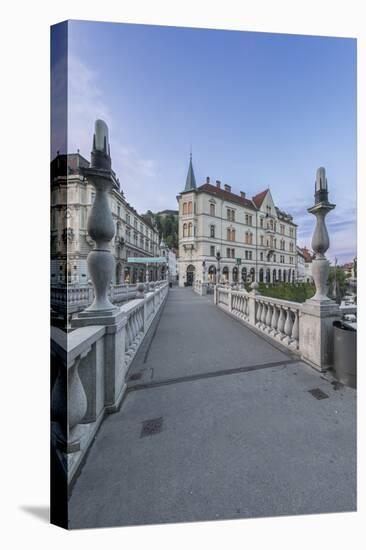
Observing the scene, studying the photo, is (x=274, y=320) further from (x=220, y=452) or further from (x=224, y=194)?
(x=224, y=194)

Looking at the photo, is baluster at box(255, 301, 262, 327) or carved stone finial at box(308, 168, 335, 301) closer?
carved stone finial at box(308, 168, 335, 301)

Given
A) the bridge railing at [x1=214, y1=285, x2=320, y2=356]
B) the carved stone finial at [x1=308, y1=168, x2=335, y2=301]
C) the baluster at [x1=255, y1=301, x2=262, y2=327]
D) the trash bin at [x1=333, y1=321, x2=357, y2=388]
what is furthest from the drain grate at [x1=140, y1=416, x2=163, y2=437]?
the baluster at [x1=255, y1=301, x2=262, y2=327]

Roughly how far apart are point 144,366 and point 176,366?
47 cm

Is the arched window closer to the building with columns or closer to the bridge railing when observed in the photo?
the building with columns

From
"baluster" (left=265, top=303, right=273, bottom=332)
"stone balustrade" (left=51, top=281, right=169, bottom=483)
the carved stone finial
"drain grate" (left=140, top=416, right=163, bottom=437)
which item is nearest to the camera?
"stone balustrade" (left=51, top=281, right=169, bottom=483)

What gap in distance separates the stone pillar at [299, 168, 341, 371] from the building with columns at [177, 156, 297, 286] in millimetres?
18420

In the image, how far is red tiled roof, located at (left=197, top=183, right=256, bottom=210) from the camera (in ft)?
82.8

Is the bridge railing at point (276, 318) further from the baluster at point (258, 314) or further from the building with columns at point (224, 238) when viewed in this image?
the building with columns at point (224, 238)

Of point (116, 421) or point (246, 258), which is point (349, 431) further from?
point (246, 258)

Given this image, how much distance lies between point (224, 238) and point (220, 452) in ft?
90.8

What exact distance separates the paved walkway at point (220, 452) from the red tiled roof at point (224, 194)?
24.1 m

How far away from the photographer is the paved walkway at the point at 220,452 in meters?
1.25

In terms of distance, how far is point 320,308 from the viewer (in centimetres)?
289

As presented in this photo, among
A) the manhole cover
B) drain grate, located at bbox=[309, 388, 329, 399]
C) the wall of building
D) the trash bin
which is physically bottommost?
the manhole cover
